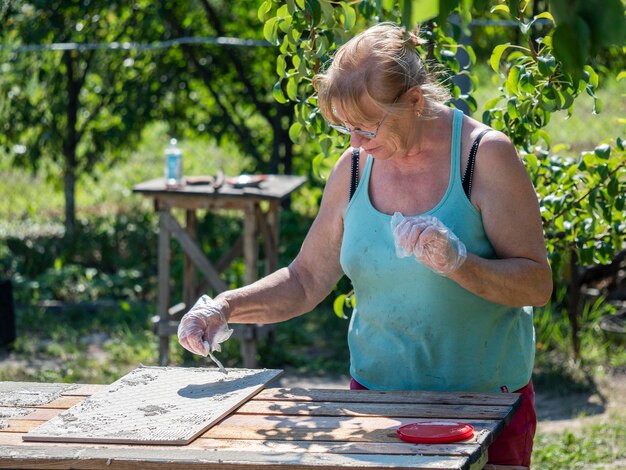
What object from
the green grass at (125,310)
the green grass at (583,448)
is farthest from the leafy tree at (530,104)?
the green grass at (125,310)

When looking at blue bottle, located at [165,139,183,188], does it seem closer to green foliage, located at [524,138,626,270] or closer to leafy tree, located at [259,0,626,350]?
leafy tree, located at [259,0,626,350]

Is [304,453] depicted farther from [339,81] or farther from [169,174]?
[169,174]

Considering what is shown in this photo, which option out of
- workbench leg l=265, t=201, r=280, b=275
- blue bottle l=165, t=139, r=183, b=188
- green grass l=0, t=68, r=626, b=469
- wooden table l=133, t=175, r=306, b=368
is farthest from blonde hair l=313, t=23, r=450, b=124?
workbench leg l=265, t=201, r=280, b=275

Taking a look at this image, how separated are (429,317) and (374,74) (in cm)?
57

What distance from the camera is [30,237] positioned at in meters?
7.77

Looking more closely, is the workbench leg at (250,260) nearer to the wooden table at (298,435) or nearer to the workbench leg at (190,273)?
the workbench leg at (190,273)

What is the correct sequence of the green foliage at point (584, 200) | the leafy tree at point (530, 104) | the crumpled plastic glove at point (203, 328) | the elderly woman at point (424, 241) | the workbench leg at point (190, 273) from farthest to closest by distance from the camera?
the workbench leg at point (190, 273) < the green foliage at point (584, 200) < the leafy tree at point (530, 104) < the crumpled plastic glove at point (203, 328) < the elderly woman at point (424, 241)

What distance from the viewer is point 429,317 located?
2.44 m

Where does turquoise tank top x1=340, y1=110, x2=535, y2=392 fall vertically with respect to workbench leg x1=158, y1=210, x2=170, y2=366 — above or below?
above

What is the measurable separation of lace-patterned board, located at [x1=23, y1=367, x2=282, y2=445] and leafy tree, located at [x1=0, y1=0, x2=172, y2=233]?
4.94 m

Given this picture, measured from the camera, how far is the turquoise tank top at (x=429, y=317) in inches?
95.0

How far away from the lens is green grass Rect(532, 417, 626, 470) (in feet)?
13.6

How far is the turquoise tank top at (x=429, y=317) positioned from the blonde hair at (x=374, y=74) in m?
0.19

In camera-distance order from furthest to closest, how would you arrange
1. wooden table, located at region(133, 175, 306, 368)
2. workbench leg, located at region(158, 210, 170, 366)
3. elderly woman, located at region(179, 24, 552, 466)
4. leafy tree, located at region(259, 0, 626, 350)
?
workbench leg, located at region(158, 210, 170, 366)
wooden table, located at region(133, 175, 306, 368)
leafy tree, located at region(259, 0, 626, 350)
elderly woman, located at region(179, 24, 552, 466)
